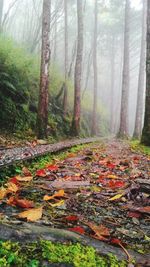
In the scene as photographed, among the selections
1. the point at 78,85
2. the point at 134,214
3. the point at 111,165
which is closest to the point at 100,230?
the point at 134,214

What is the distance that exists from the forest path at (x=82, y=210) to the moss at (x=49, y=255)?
83 mm

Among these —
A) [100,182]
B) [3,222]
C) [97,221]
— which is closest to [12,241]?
[3,222]

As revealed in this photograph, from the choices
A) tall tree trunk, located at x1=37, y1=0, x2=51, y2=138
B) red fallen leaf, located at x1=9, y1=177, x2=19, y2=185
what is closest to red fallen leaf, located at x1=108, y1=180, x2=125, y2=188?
red fallen leaf, located at x1=9, y1=177, x2=19, y2=185

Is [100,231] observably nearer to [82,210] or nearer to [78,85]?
[82,210]

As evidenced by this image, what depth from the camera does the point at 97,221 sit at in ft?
8.45

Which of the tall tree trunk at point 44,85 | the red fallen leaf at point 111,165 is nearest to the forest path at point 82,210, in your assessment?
the red fallen leaf at point 111,165

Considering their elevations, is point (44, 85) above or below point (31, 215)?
Result: above

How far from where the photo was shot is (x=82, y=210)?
2.82m

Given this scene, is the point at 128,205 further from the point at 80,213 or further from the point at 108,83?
the point at 108,83

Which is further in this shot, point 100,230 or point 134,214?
point 134,214

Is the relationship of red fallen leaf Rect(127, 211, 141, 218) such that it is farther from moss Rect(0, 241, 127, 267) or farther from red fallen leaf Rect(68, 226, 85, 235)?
moss Rect(0, 241, 127, 267)

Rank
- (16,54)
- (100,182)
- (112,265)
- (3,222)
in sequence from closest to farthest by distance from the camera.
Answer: (112,265)
(3,222)
(100,182)
(16,54)

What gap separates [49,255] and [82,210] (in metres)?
1.22

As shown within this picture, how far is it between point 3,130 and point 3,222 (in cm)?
761
